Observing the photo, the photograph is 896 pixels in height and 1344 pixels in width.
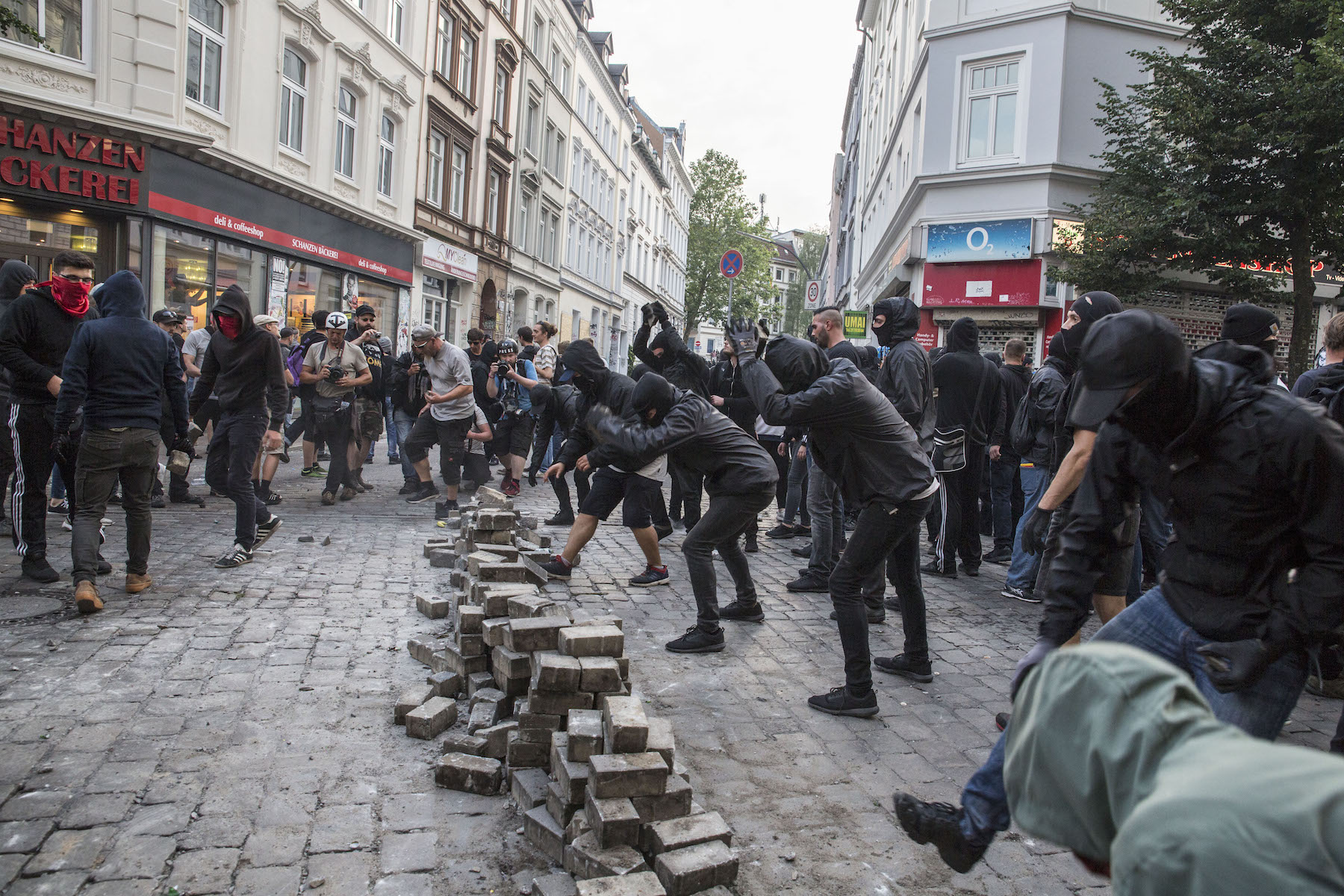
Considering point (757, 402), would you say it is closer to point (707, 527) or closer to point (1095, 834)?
point (707, 527)

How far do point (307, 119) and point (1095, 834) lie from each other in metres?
20.6

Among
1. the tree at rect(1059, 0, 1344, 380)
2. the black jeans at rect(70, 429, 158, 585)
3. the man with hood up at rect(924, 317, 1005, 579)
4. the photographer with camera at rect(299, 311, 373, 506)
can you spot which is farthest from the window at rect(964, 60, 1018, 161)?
the black jeans at rect(70, 429, 158, 585)

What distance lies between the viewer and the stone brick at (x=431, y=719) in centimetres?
379

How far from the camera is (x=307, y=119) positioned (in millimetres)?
18531

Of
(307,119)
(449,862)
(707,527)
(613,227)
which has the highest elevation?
(613,227)

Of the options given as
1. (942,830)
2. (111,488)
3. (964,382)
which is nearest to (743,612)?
(964,382)

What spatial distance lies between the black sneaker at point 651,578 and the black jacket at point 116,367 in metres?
3.55

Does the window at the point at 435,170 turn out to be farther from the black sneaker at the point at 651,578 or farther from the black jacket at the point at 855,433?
the black jacket at the point at 855,433

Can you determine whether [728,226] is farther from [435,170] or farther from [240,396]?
[240,396]

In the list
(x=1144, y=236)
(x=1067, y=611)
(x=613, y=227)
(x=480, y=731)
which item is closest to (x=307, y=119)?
(x=1144, y=236)

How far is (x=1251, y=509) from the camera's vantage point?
2.30m

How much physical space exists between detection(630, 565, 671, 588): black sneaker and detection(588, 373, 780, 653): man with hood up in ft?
5.11

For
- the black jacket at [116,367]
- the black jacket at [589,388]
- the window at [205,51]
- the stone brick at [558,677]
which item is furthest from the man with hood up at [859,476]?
the window at [205,51]

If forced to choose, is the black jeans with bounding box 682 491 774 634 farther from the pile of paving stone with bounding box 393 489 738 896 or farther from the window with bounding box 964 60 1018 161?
the window with bounding box 964 60 1018 161
